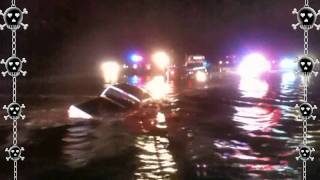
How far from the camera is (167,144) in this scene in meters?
11.9

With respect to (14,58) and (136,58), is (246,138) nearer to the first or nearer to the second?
(14,58)

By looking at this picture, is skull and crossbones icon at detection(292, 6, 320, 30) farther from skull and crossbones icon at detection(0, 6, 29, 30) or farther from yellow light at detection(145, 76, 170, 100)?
yellow light at detection(145, 76, 170, 100)

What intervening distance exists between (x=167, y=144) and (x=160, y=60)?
38402 millimetres

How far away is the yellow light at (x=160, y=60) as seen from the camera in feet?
163

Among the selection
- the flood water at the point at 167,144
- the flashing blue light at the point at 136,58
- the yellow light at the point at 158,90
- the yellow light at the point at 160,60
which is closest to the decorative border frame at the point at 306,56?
the flood water at the point at 167,144

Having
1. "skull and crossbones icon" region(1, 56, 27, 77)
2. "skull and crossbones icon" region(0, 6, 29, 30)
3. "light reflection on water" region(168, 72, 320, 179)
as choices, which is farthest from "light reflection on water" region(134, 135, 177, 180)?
"skull and crossbones icon" region(0, 6, 29, 30)

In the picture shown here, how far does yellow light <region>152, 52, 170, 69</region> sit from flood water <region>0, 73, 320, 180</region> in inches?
1154

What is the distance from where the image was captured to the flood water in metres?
8.95

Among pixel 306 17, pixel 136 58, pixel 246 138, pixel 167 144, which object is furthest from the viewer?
pixel 136 58

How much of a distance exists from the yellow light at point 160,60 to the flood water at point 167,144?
96.2 feet

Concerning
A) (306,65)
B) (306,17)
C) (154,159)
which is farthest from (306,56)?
(154,159)

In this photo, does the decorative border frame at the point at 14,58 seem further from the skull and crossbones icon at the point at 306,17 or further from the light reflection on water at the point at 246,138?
the light reflection on water at the point at 246,138

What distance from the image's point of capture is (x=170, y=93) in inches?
1064

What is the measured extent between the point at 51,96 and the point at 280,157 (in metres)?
18.0
